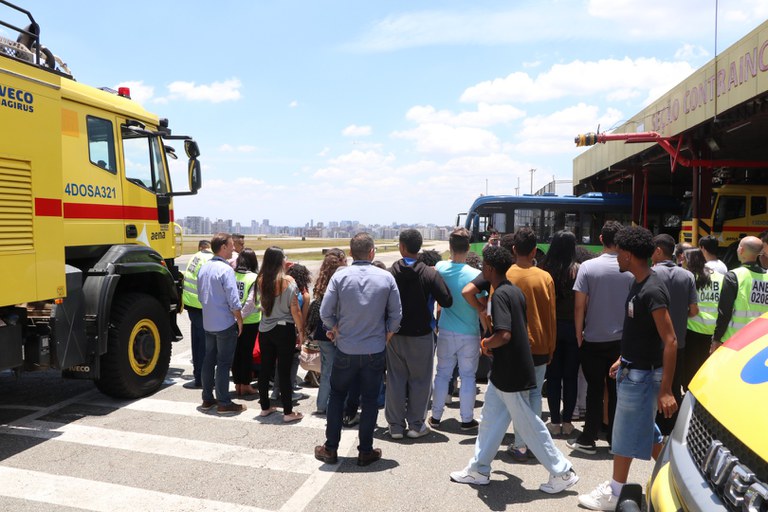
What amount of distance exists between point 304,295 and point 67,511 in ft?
9.27

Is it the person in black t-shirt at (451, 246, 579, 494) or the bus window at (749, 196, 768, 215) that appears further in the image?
the bus window at (749, 196, 768, 215)

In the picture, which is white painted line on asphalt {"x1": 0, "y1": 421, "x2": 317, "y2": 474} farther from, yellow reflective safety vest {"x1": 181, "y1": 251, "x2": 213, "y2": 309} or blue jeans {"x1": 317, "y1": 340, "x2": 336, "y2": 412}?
yellow reflective safety vest {"x1": 181, "y1": 251, "x2": 213, "y2": 309}

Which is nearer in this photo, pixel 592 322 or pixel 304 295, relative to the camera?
pixel 592 322

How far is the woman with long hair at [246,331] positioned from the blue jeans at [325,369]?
964mm

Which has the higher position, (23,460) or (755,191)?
(755,191)

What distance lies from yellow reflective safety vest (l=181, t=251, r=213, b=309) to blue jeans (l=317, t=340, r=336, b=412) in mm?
1869

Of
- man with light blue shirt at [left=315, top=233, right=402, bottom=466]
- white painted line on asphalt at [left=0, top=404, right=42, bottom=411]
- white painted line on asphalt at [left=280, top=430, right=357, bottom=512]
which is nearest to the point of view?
white painted line on asphalt at [left=280, top=430, right=357, bottom=512]

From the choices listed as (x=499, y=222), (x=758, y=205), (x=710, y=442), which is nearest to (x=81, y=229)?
(x=710, y=442)

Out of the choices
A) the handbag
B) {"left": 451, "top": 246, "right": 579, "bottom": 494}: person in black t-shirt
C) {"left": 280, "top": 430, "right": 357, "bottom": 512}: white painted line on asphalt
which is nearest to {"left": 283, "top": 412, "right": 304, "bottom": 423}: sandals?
the handbag

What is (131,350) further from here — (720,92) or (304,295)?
(720,92)

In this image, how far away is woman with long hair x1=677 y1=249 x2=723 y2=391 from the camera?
5.51 m

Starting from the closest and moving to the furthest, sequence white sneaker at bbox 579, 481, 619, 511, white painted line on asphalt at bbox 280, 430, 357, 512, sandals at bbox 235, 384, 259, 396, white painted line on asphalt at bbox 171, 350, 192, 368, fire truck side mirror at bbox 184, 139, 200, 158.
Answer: white sneaker at bbox 579, 481, 619, 511 → white painted line on asphalt at bbox 280, 430, 357, 512 → sandals at bbox 235, 384, 259, 396 → fire truck side mirror at bbox 184, 139, 200, 158 → white painted line on asphalt at bbox 171, 350, 192, 368

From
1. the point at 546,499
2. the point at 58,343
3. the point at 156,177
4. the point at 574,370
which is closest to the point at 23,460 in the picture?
the point at 58,343

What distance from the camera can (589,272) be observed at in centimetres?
480
